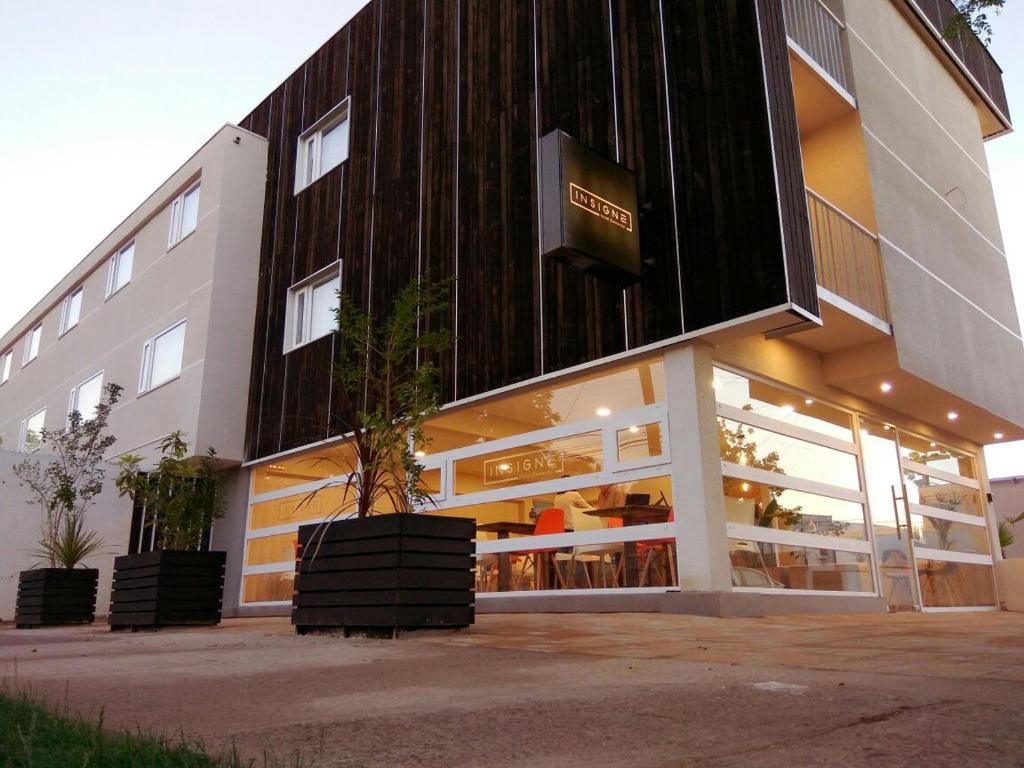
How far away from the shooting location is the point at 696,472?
238 inches

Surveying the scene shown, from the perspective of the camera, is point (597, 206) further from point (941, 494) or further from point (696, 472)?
point (941, 494)

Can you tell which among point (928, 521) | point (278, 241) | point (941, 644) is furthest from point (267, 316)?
point (941, 644)

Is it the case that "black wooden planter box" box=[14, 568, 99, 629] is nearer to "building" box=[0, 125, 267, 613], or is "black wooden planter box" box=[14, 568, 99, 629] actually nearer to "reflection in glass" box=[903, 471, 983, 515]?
"building" box=[0, 125, 267, 613]

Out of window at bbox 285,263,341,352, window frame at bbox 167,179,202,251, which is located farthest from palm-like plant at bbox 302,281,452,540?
window frame at bbox 167,179,202,251

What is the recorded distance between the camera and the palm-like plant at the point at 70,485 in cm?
959

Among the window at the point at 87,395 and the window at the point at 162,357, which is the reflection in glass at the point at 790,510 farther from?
the window at the point at 87,395

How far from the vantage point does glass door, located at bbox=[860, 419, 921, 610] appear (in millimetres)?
8234

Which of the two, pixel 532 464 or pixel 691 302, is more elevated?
pixel 691 302

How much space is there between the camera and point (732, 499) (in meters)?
6.28

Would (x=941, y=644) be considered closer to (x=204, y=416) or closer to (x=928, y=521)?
(x=928, y=521)

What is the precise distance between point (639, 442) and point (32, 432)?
53.0 feet

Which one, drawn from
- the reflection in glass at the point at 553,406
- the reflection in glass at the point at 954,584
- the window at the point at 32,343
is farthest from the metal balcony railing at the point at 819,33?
the window at the point at 32,343

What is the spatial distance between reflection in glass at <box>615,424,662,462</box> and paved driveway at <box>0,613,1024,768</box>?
2.50 meters

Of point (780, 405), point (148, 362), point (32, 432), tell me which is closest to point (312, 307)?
point (148, 362)
